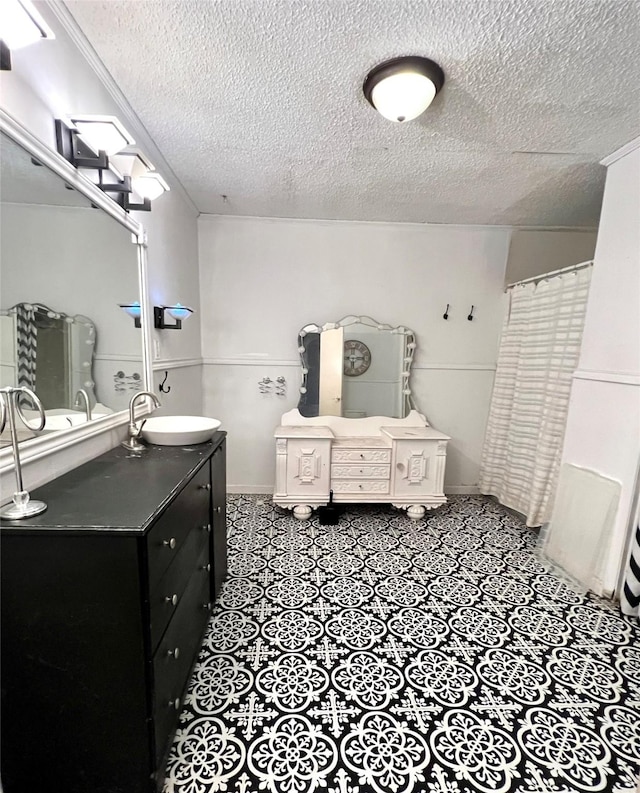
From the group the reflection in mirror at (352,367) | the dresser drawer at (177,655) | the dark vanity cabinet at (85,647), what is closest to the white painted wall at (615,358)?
the reflection in mirror at (352,367)

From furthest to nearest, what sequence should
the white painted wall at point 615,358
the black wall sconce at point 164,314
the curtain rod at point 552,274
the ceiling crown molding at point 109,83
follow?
the curtain rod at point 552,274
the black wall sconce at point 164,314
the white painted wall at point 615,358
the ceiling crown molding at point 109,83

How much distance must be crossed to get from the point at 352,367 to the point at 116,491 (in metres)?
2.31

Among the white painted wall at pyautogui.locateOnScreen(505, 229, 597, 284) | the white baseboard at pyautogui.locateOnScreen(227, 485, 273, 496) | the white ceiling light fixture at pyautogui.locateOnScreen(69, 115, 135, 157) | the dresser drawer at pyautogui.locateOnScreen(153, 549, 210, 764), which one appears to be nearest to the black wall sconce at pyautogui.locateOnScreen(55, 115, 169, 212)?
the white ceiling light fixture at pyautogui.locateOnScreen(69, 115, 135, 157)

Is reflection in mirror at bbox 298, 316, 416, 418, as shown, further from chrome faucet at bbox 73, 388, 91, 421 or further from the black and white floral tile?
chrome faucet at bbox 73, 388, 91, 421

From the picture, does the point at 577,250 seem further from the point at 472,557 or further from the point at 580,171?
the point at 472,557

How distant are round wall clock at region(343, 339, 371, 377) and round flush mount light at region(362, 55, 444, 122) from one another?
177 cm

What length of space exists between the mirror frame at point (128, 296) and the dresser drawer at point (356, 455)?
137 cm

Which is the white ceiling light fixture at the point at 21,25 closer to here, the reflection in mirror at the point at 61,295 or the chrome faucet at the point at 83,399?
the reflection in mirror at the point at 61,295

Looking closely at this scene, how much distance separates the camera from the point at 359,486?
2.81 metres

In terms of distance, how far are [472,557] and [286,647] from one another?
140cm

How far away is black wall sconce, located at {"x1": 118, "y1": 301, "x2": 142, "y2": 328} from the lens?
1778 millimetres

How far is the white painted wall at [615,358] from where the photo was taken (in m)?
1.89

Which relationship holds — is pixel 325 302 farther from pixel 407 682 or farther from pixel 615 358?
pixel 407 682

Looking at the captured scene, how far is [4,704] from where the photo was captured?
94 centimetres
